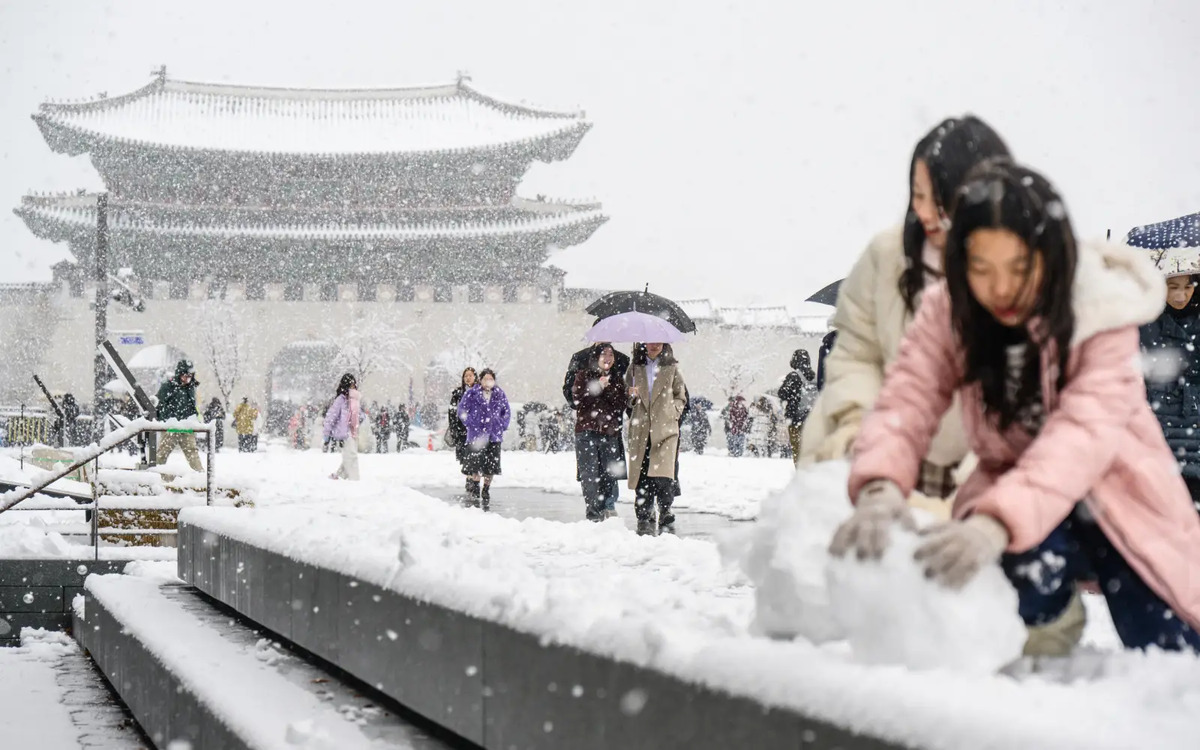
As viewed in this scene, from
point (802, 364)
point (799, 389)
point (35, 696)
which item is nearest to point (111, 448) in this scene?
point (35, 696)

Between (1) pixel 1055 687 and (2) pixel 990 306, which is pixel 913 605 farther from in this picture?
(2) pixel 990 306

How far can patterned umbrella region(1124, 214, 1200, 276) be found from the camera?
4.80 meters

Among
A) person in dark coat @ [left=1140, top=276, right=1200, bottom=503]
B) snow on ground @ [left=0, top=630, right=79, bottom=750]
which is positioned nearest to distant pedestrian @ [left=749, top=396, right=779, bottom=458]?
snow on ground @ [left=0, top=630, right=79, bottom=750]

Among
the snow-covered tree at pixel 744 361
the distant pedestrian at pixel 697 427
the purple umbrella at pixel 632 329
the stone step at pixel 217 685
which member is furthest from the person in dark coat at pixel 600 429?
the snow-covered tree at pixel 744 361

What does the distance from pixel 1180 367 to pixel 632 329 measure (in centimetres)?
537

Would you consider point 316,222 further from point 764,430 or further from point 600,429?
point 600,429

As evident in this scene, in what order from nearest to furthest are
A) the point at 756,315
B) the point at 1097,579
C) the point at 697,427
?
the point at 1097,579
the point at 697,427
the point at 756,315

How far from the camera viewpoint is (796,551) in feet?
6.42

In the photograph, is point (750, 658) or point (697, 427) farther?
point (697, 427)

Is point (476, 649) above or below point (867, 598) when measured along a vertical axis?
below

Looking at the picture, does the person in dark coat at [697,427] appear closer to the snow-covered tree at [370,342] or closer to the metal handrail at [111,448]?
the snow-covered tree at [370,342]

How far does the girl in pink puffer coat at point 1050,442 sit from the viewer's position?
1722 millimetres

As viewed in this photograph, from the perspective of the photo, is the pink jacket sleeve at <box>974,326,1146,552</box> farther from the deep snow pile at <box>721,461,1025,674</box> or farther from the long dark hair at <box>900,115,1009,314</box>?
the long dark hair at <box>900,115,1009,314</box>

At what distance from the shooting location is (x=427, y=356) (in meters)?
41.5
